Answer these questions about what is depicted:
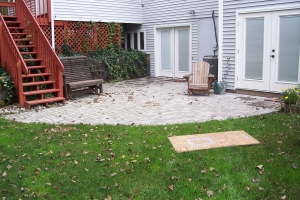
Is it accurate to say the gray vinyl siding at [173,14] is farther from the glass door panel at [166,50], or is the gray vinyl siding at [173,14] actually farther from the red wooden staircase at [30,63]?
the red wooden staircase at [30,63]

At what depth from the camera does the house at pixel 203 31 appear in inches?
345

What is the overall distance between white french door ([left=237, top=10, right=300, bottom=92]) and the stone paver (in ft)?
1.87

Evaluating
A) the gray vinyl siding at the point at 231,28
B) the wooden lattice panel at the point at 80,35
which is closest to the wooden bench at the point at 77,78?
the wooden lattice panel at the point at 80,35

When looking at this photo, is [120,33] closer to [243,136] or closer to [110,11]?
[110,11]

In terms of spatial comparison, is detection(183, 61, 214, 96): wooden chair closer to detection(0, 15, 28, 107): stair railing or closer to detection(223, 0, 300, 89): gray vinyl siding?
detection(223, 0, 300, 89): gray vinyl siding

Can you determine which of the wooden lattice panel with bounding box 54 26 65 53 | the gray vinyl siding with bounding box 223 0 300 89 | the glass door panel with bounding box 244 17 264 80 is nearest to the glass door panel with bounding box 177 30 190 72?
the gray vinyl siding with bounding box 223 0 300 89

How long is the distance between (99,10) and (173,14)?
9.79ft

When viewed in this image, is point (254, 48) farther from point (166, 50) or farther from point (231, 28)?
point (166, 50)

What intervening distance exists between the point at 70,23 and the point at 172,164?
32.8ft

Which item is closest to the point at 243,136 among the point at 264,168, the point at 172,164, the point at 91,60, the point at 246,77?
the point at 264,168

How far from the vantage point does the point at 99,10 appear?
44.6 ft

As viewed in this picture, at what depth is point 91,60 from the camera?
12.9 m

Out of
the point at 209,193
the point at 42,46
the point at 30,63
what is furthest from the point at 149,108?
the point at 209,193

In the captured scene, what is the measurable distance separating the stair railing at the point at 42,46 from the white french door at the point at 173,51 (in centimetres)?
561
